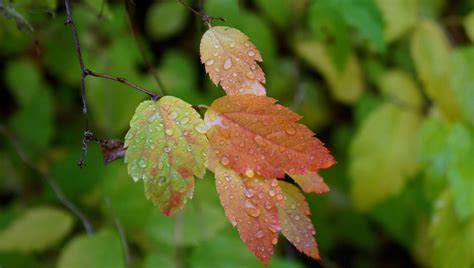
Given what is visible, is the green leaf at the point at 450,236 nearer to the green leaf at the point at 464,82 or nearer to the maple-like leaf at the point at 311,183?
the green leaf at the point at 464,82

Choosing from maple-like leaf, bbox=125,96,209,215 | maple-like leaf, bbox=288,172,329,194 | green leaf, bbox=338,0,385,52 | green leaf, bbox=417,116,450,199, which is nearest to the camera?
maple-like leaf, bbox=125,96,209,215

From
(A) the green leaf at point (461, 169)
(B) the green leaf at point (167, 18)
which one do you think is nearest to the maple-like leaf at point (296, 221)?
(A) the green leaf at point (461, 169)

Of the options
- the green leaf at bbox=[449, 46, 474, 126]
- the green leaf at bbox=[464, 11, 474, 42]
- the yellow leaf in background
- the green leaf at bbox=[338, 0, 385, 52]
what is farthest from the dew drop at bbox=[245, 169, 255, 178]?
the yellow leaf in background

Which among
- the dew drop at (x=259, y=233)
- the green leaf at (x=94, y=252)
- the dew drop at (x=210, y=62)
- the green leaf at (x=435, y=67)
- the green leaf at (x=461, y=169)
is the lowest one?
the green leaf at (x=94, y=252)

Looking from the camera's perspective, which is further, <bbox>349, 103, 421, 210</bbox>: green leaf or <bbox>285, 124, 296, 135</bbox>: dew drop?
<bbox>349, 103, 421, 210</bbox>: green leaf

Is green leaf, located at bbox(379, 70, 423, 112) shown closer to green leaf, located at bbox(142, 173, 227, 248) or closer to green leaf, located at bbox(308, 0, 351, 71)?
green leaf, located at bbox(308, 0, 351, 71)

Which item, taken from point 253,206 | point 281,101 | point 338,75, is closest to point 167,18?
point 281,101
